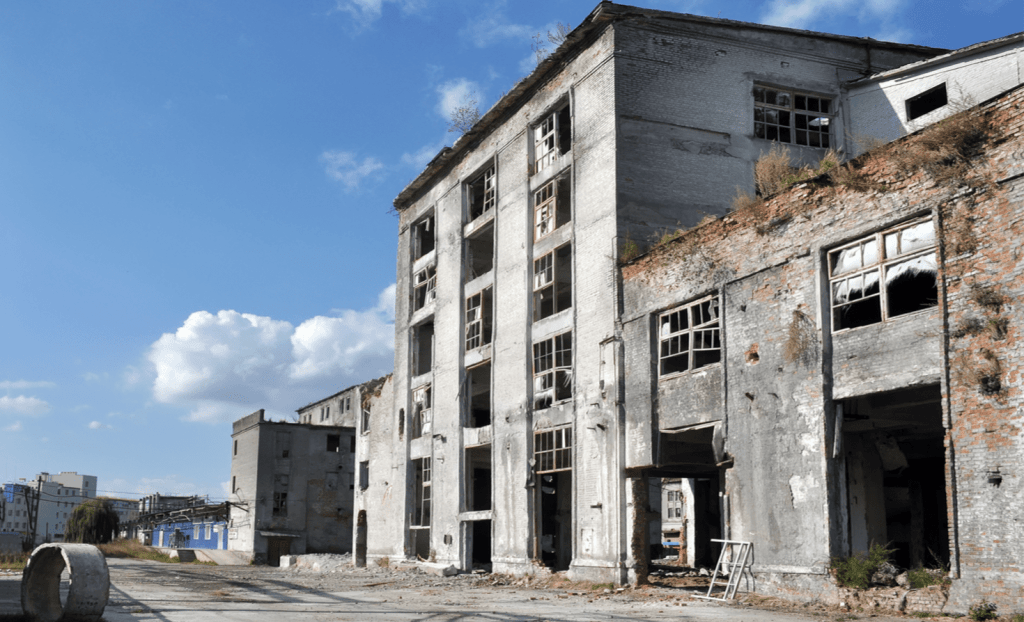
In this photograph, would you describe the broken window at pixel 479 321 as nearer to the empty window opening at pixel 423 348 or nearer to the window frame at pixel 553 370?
the window frame at pixel 553 370

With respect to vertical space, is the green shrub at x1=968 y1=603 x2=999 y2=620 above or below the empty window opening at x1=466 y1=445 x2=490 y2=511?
below

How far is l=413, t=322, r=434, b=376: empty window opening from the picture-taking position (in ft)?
104

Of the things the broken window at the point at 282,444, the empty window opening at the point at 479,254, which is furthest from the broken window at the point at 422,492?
the broken window at the point at 282,444

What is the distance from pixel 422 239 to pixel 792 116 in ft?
48.4

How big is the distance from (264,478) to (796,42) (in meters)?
38.8

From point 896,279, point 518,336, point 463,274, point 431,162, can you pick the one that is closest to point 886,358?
point 896,279

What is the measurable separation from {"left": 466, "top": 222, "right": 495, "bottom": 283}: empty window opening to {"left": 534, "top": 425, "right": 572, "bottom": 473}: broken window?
7247 mm

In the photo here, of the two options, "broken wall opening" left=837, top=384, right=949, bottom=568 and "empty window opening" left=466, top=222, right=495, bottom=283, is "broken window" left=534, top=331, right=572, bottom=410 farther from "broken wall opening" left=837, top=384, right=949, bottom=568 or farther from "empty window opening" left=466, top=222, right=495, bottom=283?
"broken wall opening" left=837, top=384, right=949, bottom=568

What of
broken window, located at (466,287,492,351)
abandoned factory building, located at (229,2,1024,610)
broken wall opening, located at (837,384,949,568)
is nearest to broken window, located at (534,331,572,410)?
abandoned factory building, located at (229,2,1024,610)

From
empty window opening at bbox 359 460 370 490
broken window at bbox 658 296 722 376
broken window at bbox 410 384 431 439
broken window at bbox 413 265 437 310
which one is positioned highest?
broken window at bbox 413 265 437 310

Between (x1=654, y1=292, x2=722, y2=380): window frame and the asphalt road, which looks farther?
(x1=654, y1=292, x2=722, y2=380): window frame

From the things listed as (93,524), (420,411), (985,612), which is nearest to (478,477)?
(420,411)

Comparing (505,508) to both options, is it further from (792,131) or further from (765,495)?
(792,131)

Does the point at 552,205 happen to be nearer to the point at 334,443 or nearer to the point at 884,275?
the point at 884,275
